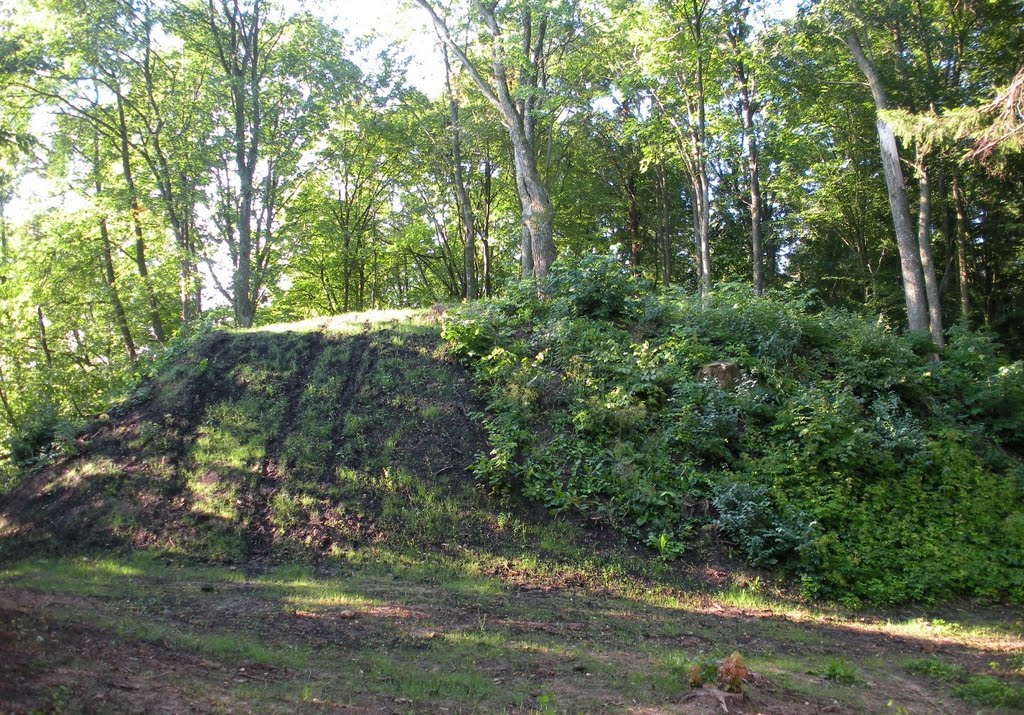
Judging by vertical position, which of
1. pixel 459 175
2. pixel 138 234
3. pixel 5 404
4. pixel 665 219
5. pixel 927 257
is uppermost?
pixel 459 175

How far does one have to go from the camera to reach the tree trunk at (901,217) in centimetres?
1600

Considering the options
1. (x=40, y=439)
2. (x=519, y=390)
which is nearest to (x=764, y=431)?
(x=519, y=390)

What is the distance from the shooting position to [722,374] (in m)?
11.1

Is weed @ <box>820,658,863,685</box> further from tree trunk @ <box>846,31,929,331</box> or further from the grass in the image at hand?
tree trunk @ <box>846,31,929,331</box>

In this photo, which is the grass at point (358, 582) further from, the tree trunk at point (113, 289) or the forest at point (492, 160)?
the tree trunk at point (113, 289)

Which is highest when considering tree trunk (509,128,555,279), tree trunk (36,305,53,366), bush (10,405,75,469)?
tree trunk (509,128,555,279)

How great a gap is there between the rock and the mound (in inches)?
157

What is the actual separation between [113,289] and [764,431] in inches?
783

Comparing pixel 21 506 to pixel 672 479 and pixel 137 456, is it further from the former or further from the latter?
pixel 672 479

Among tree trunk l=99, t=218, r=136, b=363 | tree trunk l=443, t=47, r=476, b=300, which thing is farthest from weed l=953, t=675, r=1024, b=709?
tree trunk l=99, t=218, r=136, b=363

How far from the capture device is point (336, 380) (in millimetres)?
12156

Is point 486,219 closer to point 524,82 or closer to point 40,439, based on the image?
point 524,82

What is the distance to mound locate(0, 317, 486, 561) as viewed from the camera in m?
9.67

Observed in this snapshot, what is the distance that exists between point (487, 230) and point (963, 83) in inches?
623
